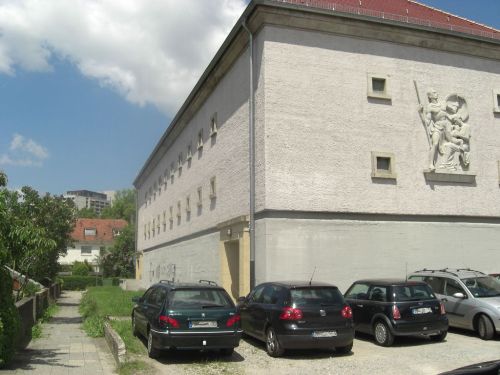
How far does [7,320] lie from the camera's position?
973cm

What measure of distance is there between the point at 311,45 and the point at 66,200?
64.5 feet

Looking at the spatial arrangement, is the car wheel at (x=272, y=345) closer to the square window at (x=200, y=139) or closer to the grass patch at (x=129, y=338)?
the grass patch at (x=129, y=338)

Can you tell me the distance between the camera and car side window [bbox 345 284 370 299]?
1373 centimetres

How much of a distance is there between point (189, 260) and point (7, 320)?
60.3ft

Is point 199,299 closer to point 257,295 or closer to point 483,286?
point 257,295

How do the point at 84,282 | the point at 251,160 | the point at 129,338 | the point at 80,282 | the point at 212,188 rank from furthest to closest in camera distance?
the point at 84,282 → the point at 80,282 → the point at 212,188 → the point at 251,160 → the point at 129,338

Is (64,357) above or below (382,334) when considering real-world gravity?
below

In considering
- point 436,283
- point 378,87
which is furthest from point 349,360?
point 378,87

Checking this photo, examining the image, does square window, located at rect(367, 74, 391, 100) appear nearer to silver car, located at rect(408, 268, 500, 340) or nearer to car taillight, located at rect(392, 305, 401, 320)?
silver car, located at rect(408, 268, 500, 340)

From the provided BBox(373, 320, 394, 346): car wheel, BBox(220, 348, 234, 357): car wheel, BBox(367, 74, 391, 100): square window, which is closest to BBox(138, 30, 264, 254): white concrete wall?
BBox(367, 74, 391, 100): square window

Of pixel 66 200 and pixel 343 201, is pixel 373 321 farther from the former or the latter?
pixel 66 200

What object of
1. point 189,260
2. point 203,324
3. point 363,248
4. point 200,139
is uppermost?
point 200,139

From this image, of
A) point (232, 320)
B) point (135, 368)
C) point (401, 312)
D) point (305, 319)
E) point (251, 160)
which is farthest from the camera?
point (251, 160)

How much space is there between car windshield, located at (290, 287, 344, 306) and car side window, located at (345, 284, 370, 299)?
7.05ft
